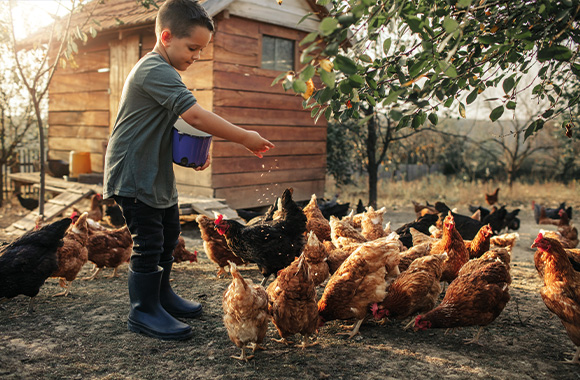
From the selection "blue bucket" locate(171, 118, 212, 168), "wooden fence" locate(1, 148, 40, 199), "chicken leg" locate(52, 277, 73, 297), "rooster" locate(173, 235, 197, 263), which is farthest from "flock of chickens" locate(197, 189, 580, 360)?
"wooden fence" locate(1, 148, 40, 199)

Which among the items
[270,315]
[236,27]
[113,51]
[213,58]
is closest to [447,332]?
[270,315]

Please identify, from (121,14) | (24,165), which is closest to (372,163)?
(121,14)

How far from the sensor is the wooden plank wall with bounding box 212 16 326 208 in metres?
7.64

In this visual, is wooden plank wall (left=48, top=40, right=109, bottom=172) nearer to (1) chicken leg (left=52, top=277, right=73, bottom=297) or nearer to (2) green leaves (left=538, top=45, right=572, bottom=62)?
(1) chicken leg (left=52, top=277, right=73, bottom=297)

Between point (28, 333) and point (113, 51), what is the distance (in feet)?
23.4

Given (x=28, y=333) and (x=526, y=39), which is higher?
(x=526, y=39)

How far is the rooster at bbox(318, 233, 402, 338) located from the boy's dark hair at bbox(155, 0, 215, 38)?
6.57ft

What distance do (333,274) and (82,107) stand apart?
27.8 feet

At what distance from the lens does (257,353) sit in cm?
297

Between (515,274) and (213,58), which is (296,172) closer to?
(213,58)

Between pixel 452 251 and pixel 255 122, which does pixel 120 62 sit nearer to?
pixel 255 122

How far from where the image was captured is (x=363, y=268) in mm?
3371

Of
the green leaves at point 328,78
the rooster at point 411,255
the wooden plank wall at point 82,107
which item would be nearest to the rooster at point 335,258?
the rooster at point 411,255

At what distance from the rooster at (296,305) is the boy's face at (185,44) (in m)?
1.55
